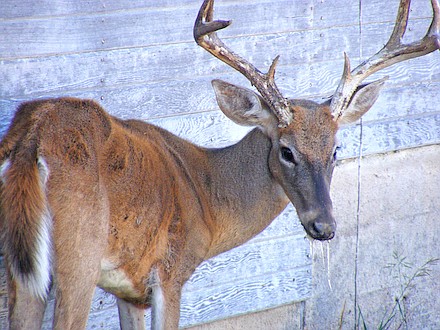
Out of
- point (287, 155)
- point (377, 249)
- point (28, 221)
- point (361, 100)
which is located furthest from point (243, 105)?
point (377, 249)

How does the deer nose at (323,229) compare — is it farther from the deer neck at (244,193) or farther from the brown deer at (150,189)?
the deer neck at (244,193)

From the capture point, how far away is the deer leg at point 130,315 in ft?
17.3

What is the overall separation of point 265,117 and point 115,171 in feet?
3.81

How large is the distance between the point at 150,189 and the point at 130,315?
38.9 inches

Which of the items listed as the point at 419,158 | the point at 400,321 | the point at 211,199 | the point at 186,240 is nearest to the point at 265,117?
the point at 211,199

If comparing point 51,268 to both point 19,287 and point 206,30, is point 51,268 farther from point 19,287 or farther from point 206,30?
point 206,30

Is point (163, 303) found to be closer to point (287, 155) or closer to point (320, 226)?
point (320, 226)

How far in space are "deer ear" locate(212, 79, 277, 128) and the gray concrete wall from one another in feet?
4.84

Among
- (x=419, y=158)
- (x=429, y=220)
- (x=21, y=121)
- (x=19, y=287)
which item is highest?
(x=21, y=121)

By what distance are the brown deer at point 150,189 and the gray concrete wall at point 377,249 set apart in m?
1.33

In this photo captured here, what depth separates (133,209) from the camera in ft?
15.2

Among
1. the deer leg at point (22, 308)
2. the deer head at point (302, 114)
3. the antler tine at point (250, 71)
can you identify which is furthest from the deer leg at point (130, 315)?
the antler tine at point (250, 71)

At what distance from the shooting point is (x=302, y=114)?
512 cm

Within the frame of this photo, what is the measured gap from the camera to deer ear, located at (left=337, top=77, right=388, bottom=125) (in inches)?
214
